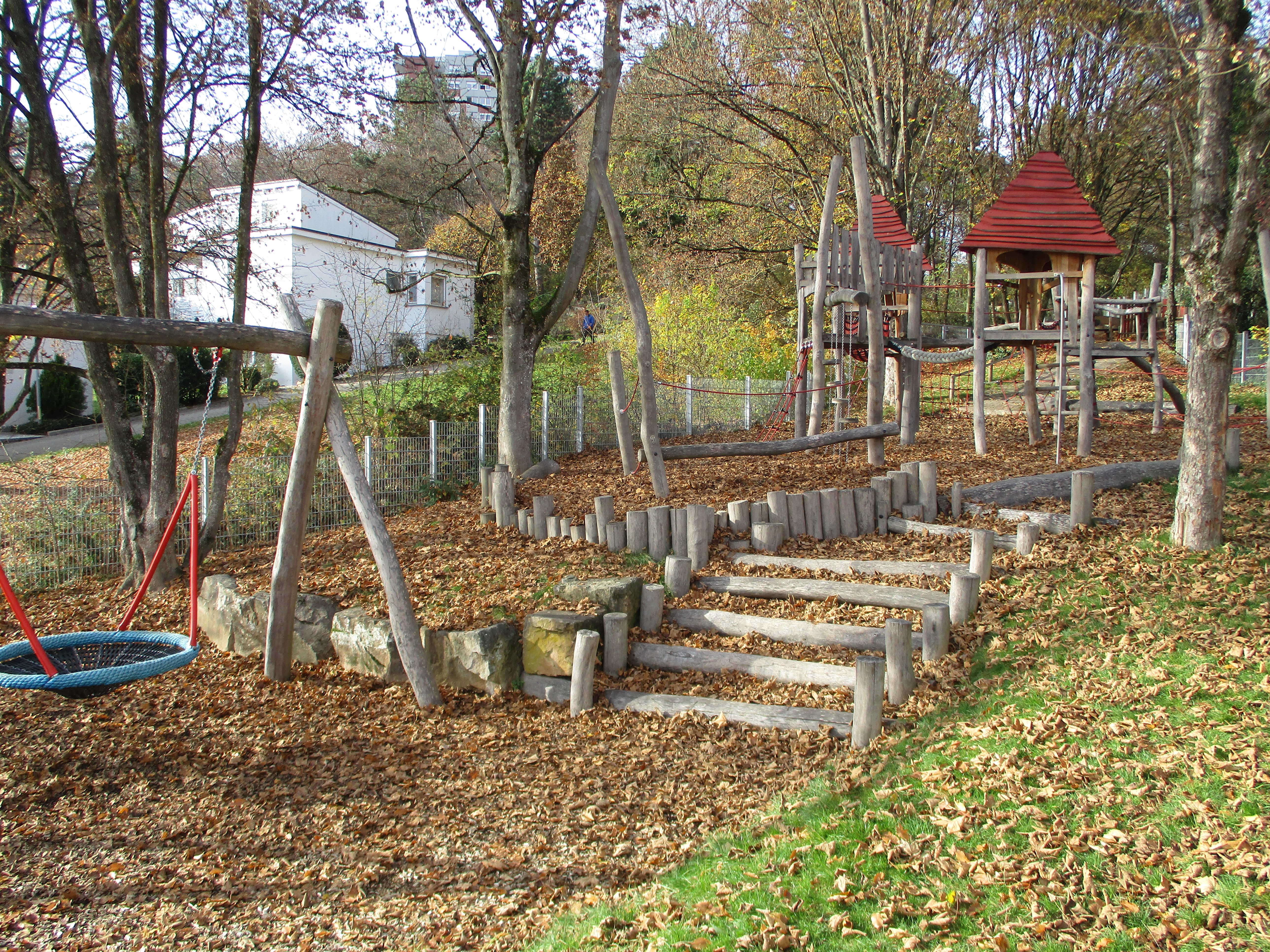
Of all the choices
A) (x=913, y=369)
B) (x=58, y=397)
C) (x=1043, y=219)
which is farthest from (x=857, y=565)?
(x=58, y=397)

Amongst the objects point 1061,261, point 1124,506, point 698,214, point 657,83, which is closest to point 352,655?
point 1124,506

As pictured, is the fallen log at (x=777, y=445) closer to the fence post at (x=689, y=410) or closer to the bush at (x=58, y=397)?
the fence post at (x=689, y=410)

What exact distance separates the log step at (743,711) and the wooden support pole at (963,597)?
1.16m

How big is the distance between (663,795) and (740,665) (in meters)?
1.49

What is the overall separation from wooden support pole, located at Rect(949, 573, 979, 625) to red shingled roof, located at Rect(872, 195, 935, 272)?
9.53 metres

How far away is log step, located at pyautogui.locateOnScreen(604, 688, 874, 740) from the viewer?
17.4 ft

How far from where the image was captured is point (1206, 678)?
4.88 m

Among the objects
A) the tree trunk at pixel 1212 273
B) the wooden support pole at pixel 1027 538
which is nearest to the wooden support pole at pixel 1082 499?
the wooden support pole at pixel 1027 538

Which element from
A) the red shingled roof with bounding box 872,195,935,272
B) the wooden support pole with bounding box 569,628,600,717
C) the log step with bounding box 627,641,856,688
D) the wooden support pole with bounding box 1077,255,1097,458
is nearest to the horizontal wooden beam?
the wooden support pole with bounding box 569,628,600,717

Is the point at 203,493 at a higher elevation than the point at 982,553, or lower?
higher

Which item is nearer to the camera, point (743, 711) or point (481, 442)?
point (743, 711)

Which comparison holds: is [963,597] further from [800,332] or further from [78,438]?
[78,438]

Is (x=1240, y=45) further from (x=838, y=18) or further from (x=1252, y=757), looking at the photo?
(x=838, y=18)

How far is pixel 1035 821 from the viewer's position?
12.7 feet
